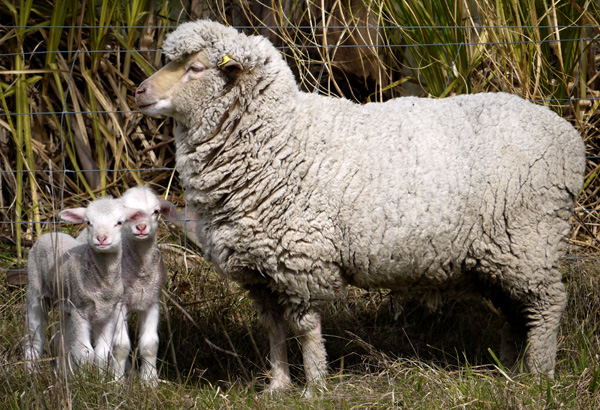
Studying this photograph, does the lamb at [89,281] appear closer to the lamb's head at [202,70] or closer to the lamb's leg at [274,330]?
the lamb's head at [202,70]

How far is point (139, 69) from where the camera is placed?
5.55 meters

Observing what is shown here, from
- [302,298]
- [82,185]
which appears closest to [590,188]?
[302,298]

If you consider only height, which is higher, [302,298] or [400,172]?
[400,172]

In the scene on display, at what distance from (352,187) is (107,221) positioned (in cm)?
116

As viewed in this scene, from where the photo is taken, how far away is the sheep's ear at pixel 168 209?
365cm

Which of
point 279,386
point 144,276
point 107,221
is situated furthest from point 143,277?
point 279,386

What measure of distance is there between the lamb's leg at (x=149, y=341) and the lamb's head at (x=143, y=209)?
390 millimetres

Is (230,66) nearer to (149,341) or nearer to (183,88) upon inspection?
(183,88)

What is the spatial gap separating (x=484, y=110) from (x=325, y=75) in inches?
95.6

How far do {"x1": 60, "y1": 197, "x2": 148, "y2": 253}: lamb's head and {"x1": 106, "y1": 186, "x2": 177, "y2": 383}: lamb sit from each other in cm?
6

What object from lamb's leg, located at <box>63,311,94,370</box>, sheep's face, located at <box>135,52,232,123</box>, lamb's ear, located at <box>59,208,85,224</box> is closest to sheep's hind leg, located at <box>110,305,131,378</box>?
lamb's leg, located at <box>63,311,94,370</box>

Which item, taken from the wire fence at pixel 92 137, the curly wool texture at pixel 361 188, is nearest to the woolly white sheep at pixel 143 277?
the curly wool texture at pixel 361 188

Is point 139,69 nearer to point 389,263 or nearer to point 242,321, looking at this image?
point 242,321

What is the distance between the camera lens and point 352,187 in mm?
3109
